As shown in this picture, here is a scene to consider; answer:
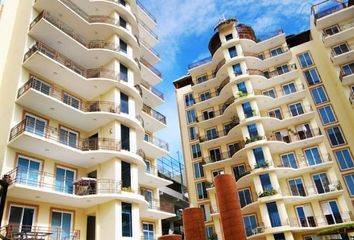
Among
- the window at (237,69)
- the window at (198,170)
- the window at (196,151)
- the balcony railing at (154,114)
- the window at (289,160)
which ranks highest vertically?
the window at (237,69)

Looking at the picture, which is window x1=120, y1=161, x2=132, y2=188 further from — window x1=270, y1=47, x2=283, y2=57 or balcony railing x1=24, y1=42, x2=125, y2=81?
window x1=270, y1=47, x2=283, y2=57

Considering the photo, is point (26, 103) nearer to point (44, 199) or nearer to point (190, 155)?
point (44, 199)

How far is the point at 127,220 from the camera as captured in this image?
20906 mm

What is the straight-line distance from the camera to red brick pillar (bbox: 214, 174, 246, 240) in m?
7.00

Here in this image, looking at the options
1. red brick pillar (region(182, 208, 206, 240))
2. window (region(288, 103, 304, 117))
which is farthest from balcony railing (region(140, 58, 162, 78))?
red brick pillar (region(182, 208, 206, 240))

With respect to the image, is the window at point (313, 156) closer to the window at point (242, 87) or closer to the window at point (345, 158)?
the window at point (345, 158)

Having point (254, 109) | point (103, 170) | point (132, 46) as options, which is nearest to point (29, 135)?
point (103, 170)

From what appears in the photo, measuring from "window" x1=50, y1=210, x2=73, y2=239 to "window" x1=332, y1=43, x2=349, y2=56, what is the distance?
35620 mm

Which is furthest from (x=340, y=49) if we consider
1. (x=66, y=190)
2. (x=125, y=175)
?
(x=66, y=190)

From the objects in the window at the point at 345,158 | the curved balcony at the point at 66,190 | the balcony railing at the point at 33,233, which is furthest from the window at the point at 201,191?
the balcony railing at the point at 33,233

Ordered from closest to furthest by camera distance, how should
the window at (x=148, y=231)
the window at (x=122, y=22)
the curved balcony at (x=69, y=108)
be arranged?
the curved balcony at (x=69, y=108)
the window at (x=148, y=231)
the window at (x=122, y=22)

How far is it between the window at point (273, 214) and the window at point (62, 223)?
1940 cm

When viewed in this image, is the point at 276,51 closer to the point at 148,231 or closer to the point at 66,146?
the point at 148,231

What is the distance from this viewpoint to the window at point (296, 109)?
3631 centimetres
